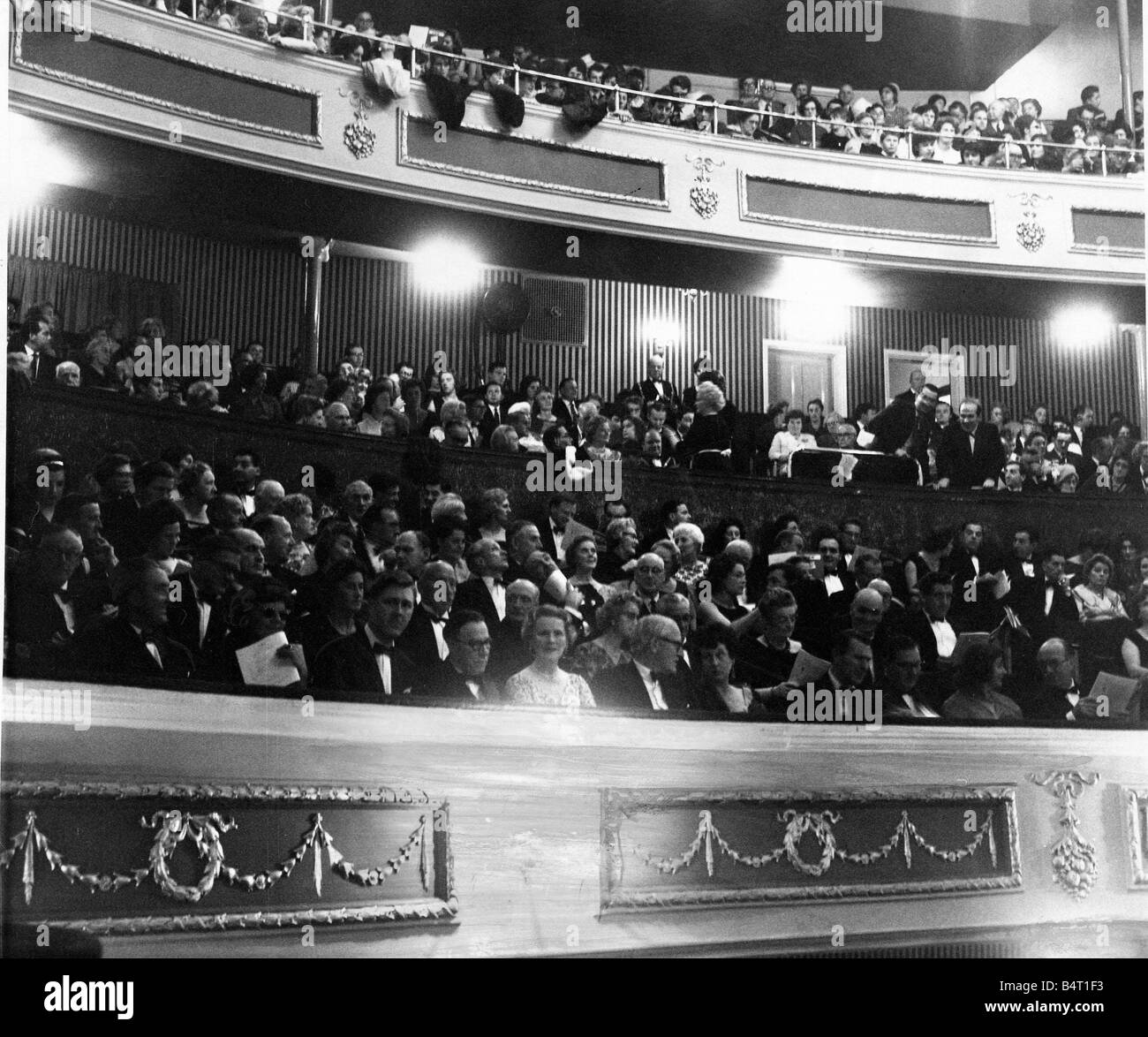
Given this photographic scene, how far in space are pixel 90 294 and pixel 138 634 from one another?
98.6 inches

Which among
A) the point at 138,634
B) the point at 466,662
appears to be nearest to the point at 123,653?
the point at 138,634

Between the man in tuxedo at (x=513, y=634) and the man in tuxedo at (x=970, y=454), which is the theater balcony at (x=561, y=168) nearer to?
the man in tuxedo at (x=970, y=454)

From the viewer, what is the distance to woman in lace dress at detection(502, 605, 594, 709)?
3.96 metres

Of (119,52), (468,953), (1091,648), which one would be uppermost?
(119,52)

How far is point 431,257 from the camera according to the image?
6262 mm

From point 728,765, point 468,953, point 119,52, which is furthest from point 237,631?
point 119,52

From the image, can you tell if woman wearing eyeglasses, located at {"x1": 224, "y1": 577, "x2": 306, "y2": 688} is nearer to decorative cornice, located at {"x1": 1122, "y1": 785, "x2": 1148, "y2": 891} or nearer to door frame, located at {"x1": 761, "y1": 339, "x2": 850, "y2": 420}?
decorative cornice, located at {"x1": 1122, "y1": 785, "x2": 1148, "y2": 891}

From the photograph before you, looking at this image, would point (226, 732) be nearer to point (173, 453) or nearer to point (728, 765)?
point (173, 453)

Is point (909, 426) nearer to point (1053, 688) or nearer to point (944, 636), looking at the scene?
point (944, 636)

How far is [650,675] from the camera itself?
13.5 feet

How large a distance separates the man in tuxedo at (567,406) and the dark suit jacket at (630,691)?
46.8 inches

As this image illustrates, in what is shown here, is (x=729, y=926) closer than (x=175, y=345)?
Yes

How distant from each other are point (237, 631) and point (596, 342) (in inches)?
120

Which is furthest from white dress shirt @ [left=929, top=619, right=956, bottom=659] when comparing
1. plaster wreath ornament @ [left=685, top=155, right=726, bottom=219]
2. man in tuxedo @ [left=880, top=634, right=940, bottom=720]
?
plaster wreath ornament @ [left=685, top=155, right=726, bottom=219]
